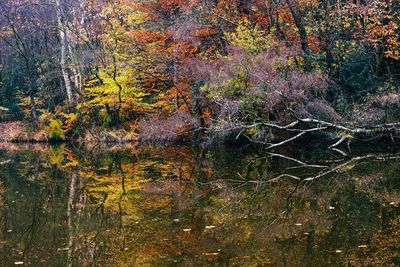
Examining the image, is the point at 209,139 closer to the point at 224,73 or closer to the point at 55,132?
the point at 224,73

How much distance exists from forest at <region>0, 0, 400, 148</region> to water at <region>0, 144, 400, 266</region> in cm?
264

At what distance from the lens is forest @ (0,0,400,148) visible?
1897 cm

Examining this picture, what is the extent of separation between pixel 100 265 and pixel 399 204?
5.97 m

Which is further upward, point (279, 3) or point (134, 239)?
point (279, 3)

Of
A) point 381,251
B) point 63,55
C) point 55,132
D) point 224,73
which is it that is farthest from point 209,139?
point 63,55

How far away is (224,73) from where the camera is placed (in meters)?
20.4

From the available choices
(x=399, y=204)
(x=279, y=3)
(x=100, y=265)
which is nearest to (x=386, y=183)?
(x=399, y=204)

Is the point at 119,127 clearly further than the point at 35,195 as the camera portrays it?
Yes

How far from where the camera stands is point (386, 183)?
459 inches

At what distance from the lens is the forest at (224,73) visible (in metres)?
19.0

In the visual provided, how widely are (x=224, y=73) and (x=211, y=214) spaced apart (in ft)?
38.1

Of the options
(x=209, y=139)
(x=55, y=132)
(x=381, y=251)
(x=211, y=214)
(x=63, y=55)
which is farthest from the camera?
(x=63, y=55)

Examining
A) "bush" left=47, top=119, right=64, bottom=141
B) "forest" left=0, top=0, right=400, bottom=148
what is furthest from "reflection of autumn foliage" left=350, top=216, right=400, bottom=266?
"bush" left=47, top=119, right=64, bottom=141

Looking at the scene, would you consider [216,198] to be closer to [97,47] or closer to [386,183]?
[386,183]
